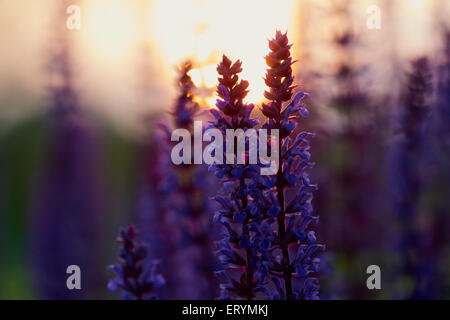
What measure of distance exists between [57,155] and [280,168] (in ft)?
28.0

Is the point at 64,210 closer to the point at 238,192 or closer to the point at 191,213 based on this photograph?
the point at 191,213

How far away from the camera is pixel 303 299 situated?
14.2ft

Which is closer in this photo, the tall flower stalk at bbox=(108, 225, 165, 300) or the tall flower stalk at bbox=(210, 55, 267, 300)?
the tall flower stalk at bbox=(210, 55, 267, 300)

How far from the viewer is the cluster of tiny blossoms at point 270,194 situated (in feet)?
13.6

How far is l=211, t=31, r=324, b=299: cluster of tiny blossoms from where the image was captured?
4.14 metres

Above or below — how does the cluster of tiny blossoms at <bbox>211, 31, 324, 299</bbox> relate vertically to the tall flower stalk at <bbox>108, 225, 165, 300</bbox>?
above

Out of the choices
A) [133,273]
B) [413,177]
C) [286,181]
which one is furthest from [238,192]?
[413,177]

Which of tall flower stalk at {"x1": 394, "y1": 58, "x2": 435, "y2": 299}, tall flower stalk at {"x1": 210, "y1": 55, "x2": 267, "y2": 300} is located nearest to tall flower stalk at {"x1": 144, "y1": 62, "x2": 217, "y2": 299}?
tall flower stalk at {"x1": 210, "y1": 55, "x2": 267, "y2": 300}

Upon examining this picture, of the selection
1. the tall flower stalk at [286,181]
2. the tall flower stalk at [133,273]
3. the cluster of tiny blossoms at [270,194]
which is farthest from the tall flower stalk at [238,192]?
the tall flower stalk at [133,273]

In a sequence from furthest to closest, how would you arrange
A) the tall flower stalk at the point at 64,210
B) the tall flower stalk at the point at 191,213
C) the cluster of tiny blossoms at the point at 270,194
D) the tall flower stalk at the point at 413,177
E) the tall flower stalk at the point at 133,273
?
1. the tall flower stalk at the point at 64,210
2. the tall flower stalk at the point at 413,177
3. the tall flower stalk at the point at 191,213
4. the tall flower stalk at the point at 133,273
5. the cluster of tiny blossoms at the point at 270,194

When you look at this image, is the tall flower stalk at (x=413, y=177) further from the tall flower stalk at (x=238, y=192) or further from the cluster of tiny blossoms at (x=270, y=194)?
the tall flower stalk at (x=238, y=192)

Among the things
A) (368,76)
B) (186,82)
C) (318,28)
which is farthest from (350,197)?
(186,82)

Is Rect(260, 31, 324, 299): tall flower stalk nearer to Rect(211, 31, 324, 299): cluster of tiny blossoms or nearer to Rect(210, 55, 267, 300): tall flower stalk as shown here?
Rect(211, 31, 324, 299): cluster of tiny blossoms

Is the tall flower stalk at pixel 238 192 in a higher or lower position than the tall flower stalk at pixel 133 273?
higher
